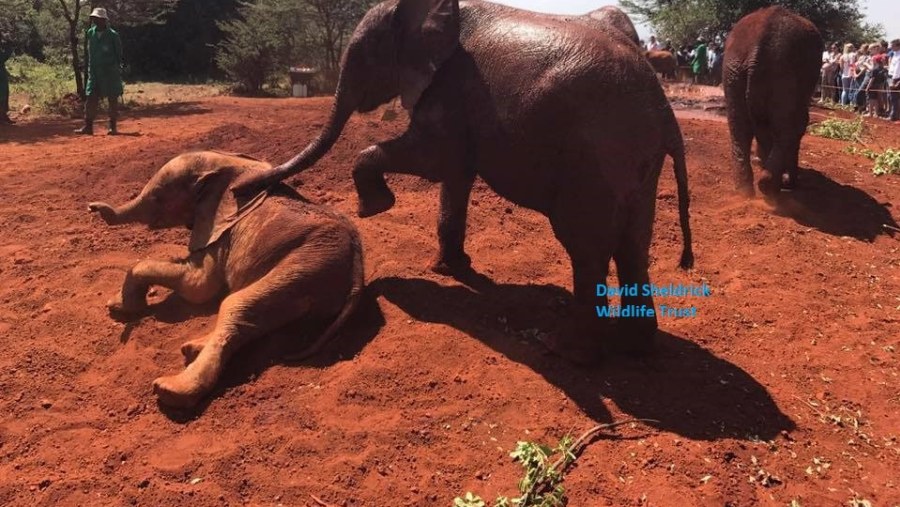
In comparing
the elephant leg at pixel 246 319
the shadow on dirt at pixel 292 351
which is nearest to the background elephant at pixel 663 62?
the shadow on dirt at pixel 292 351

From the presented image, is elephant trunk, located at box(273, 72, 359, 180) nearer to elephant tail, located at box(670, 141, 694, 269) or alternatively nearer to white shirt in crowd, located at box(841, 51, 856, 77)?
elephant tail, located at box(670, 141, 694, 269)

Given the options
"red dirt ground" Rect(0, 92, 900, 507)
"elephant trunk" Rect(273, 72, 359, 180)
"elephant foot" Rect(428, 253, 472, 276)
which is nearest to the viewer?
"red dirt ground" Rect(0, 92, 900, 507)

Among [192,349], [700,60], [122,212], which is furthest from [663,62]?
[192,349]

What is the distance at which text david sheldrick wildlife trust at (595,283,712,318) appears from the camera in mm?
4277

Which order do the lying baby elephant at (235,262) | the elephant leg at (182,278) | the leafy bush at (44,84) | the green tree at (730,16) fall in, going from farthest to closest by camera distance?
the green tree at (730,16)
the leafy bush at (44,84)
the elephant leg at (182,278)
the lying baby elephant at (235,262)

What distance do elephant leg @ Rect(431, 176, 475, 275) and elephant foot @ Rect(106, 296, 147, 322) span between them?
214 centimetres

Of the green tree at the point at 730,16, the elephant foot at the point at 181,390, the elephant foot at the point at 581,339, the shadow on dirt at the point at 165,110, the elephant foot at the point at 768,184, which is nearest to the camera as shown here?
the elephant foot at the point at 181,390

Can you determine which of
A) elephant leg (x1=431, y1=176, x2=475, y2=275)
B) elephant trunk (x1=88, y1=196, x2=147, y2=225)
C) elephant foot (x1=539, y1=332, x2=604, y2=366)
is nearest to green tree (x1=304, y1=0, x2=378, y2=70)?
elephant leg (x1=431, y1=176, x2=475, y2=275)

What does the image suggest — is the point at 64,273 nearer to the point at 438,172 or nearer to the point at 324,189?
the point at 324,189

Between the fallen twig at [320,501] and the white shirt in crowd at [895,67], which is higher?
the white shirt in crowd at [895,67]

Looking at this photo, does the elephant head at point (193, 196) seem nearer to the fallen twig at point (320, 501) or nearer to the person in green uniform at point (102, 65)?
the fallen twig at point (320, 501)

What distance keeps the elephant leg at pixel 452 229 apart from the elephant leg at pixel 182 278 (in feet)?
5.57

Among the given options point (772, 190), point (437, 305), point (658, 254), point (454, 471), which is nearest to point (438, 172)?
point (437, 305)

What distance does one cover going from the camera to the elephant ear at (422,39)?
429cm
